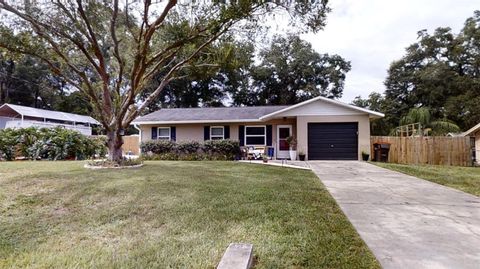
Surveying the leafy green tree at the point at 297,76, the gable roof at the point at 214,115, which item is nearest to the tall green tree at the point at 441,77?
the leafy green tree at the point at 297,76

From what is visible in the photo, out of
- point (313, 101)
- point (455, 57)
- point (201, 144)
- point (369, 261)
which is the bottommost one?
point (369, 261)

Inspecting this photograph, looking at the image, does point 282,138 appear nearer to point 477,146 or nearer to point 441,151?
point 441,151

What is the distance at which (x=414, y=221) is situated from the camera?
15.4 feet

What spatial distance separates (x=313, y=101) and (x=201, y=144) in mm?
6673

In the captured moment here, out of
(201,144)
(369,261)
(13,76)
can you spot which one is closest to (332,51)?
(201,144)

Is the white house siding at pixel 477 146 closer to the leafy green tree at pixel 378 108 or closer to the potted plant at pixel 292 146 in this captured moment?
the leafy green tree at pixel 378 108

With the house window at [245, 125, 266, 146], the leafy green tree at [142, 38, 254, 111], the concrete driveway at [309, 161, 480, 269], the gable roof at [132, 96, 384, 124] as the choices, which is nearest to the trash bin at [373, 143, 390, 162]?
the gable roof at [132, 96, 384, 124]

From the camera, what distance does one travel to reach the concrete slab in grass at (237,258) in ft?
9.12

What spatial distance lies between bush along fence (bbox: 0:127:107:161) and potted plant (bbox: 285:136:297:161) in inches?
425

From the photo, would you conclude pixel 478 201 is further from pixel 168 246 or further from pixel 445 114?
pixel 445 114

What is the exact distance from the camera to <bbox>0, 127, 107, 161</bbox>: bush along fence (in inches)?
565

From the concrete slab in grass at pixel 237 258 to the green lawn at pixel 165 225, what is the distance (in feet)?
0.54

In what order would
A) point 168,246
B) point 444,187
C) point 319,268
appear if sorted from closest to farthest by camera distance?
point 319,268 → point 168,246 → point 444,187

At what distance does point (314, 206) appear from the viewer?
5.49 m
